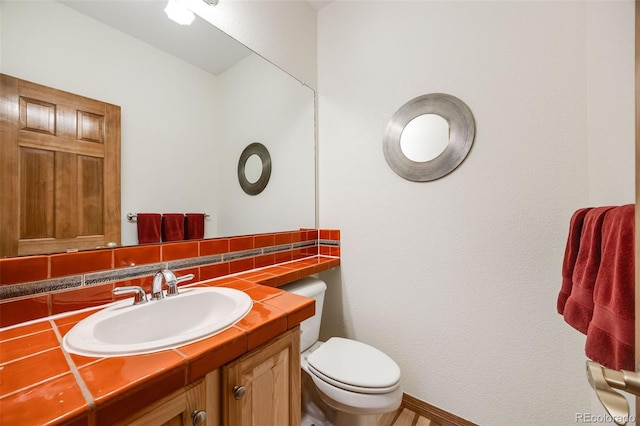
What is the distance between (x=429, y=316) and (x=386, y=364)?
0.36 meters

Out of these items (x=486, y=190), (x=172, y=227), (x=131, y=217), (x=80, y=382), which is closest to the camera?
(x=80, y=382)

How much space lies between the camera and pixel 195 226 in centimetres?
106

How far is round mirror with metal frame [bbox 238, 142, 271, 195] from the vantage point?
4.26 ft

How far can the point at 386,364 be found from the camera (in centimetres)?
107

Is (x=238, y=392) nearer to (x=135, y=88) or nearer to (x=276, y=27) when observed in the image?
(x=135, y=88)

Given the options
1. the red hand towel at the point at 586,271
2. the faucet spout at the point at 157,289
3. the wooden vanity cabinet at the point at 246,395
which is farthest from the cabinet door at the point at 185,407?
the red hand towel at the point at 586,271

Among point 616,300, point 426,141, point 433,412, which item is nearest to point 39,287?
point 616,300

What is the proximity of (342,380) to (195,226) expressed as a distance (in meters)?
0.91

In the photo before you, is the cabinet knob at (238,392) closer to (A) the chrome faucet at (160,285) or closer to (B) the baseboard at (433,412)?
(A) the chrome faucet at (160,285)

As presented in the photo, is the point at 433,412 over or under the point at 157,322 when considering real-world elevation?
under

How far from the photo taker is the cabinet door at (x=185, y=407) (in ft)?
1.46

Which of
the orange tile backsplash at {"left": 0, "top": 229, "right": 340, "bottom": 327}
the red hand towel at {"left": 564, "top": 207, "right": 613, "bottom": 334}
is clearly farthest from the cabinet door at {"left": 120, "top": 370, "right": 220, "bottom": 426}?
the red hand towel at {"left": 564, "top": 207, "right": 613, "bottom": 334}

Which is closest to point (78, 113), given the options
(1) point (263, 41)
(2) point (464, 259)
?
(1) point (263, 41)

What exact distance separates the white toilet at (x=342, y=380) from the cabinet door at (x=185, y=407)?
546 millimetres
